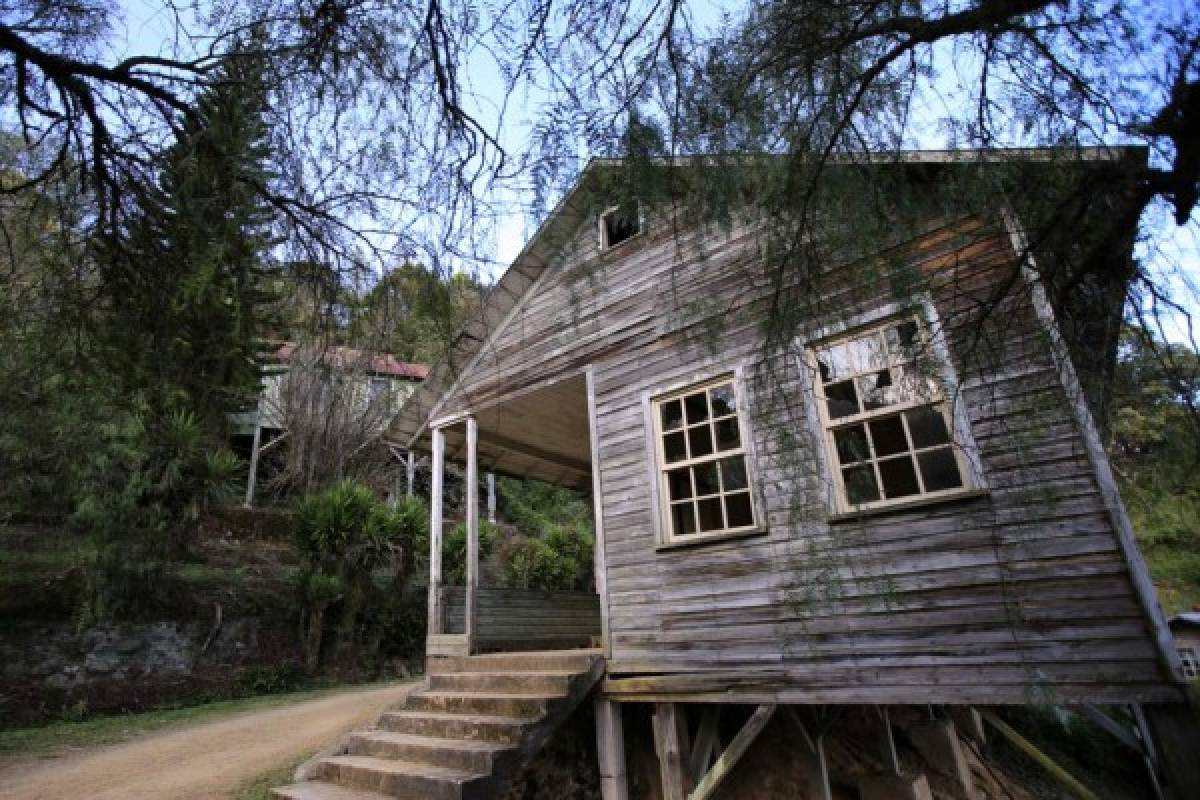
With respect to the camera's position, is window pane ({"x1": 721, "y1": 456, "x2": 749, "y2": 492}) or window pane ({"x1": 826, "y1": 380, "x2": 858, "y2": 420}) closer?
window pane ({"x1": 826, "y1": 380, "x2": 858, "y2": 420})

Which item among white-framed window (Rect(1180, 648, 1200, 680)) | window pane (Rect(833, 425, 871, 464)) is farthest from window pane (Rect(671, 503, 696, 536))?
white-framed window (Rect(1180, 648, 1200, 680))

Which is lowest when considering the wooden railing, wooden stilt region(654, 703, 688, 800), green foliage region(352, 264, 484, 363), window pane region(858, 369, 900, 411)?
wooden stilt region(654, 703, 688, 800)

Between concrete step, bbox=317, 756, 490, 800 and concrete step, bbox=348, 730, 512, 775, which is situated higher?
concrete step, bbox=348, 730, 512, 775

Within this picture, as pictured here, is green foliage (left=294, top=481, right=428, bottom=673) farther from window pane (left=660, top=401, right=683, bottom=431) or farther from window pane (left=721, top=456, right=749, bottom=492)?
window pane (left=721, top=456, right=749, bottom=492)

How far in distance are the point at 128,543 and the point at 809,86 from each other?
10855mm

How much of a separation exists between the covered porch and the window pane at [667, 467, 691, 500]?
95 centimetres

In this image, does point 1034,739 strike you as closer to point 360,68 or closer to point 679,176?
point 679,176

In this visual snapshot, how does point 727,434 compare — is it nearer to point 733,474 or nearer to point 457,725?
point 733,474

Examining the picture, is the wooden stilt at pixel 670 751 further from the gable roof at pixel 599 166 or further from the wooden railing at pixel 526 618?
the gable roof at pixel 599 166

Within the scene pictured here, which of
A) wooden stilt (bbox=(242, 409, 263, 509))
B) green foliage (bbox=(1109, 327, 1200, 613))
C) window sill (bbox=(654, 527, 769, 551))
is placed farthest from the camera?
wooden stilt (bbox=(242, 409, 263, 509))

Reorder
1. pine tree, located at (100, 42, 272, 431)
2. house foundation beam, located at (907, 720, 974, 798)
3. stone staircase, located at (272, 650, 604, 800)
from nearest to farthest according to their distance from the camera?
pine tree, located at (100, 42, 272, 431), stone staircase, located at (272, 650, 604, 800), house foundation beam, located at (907, 720, 974, 798)

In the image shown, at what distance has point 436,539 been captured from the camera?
754 cm

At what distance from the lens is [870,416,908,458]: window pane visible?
4.97m

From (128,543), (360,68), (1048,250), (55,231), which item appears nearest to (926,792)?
(1048,250)
